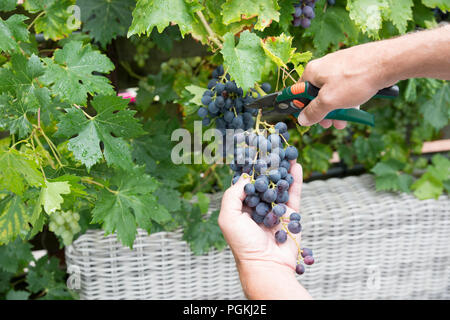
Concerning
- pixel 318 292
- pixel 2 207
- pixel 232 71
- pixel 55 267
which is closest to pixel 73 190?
pixel 2 207

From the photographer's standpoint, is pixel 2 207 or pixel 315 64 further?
pixel 2 207

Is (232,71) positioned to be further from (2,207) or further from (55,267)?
(55,267)

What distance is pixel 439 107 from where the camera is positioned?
152 cm

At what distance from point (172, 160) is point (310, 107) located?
1.84ft

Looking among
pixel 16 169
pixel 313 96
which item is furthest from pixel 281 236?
pixel 16 169

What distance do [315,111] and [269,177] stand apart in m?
0.15

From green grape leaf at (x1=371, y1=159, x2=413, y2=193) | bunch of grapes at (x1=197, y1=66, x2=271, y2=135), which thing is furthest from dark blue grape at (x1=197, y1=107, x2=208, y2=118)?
green grape leaf at (x1=371, y1=159, x2=413, y2=193)

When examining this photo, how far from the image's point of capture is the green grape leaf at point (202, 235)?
47.1 inches

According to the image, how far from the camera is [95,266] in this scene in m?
1.20

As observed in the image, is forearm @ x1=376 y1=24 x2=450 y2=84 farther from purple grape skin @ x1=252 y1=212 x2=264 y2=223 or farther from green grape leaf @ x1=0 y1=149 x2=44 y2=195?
green grape leaf @ x1=0 y1=149 x2=44 y2=195

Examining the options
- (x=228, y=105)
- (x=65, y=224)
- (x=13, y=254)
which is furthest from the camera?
(x=13, y=254)

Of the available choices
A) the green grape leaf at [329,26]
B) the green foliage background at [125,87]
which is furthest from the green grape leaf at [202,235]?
the green grape leaf at [329,26]

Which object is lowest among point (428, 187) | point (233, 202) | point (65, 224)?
point (428, 187)

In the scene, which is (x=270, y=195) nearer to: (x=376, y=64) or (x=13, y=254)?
(x=376, y=64)
